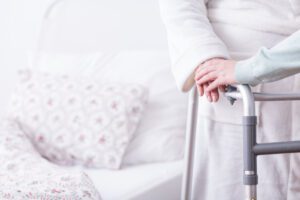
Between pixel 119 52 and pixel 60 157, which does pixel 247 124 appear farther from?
pixel 119 52

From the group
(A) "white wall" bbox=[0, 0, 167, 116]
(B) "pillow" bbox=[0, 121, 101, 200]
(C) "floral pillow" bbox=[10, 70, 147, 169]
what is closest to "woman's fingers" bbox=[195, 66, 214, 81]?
(B) "pillow" bbox=[0, 121, 101, 200]

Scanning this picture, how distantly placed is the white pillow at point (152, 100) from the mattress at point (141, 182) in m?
0.05

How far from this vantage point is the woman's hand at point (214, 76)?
1082 millimetres

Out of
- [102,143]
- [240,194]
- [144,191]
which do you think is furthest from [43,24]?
[240,194]

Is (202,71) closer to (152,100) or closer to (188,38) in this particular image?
(188,38)

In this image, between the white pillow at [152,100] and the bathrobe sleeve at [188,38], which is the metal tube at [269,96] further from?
the white pillow at [152,100]

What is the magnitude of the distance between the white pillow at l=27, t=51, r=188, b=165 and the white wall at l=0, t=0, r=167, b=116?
0.14m

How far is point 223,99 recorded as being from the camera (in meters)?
1.29

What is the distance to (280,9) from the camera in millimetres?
1228

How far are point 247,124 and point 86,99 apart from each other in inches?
40.8

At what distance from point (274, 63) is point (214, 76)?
0.62ft

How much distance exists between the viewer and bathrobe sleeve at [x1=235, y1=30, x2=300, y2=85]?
3.09ft

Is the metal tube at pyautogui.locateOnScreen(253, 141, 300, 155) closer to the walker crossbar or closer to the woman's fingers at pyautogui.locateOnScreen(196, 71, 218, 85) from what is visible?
the walker crossbar

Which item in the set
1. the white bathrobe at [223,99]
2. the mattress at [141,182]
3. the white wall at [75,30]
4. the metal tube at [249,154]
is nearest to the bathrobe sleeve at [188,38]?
the white bathrobe at [223,99]
